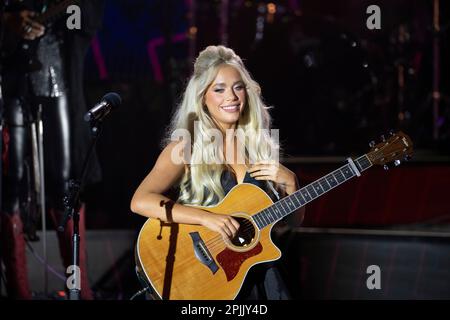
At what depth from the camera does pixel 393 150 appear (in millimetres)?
3666

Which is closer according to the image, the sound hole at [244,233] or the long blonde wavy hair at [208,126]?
the sound hole at [244,233]

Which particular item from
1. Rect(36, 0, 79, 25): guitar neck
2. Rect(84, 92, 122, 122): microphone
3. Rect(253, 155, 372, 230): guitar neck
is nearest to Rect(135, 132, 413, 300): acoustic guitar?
Rect(253, 155, 372, 230): guitar neck

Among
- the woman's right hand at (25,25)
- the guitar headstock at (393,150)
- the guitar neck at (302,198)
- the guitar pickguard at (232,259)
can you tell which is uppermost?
the woman's right hand at (25,25)

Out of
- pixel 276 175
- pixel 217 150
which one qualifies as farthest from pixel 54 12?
pixel 276 175

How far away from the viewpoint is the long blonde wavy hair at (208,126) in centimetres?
384

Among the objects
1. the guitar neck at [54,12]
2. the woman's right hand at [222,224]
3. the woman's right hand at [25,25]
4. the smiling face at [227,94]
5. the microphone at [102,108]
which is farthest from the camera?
the woman's right hand at [25,25]

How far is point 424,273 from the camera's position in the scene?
4.99 metres

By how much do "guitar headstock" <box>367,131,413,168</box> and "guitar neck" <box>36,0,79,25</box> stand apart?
6.32ft

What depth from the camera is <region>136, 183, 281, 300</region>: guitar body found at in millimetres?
3646

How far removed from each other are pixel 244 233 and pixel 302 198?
31cm

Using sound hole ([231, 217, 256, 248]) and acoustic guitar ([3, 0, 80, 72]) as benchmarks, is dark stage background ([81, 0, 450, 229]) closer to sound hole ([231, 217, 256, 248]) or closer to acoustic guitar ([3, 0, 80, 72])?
acoustic guitar ([3, 0, 80, 72])

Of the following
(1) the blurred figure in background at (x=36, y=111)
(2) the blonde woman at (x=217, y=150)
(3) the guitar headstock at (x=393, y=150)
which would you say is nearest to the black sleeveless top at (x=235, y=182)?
(2) the blonde woman at (x=217, y=150)

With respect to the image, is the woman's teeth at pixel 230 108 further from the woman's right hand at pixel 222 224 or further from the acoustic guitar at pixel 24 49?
the acoustic guitar at pixel 24 49
